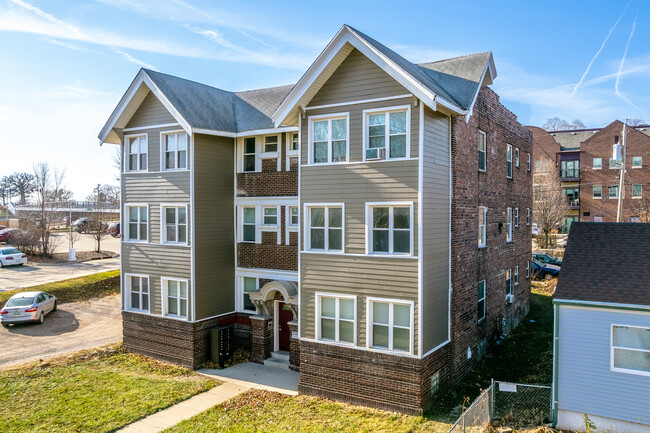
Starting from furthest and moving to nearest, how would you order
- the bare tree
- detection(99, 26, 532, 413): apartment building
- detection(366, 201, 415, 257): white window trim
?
1. the bare tree
2. detection(99, 26, 532, 413): apartment building
3. detection(366, 201, 415, 257): white window trim

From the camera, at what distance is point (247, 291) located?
17906 mm

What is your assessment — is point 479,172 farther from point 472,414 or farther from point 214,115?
point 214,115

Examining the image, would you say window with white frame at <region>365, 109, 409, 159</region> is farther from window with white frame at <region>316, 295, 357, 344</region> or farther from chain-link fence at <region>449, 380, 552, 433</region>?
chain-link fence at <region>449, 380, 552, 433</region>

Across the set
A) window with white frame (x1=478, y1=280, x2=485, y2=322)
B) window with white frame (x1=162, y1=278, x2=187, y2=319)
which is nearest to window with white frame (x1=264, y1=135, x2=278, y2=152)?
window with white frame (x1=162, y1=278, x2=187, y2=319)

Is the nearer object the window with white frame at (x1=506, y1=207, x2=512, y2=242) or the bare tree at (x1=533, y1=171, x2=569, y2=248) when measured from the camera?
the window with white frame at (x1=506, y1=207, x2=512, y2=242)

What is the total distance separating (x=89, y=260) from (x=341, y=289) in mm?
29604

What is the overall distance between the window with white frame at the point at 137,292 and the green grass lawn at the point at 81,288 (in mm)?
9640

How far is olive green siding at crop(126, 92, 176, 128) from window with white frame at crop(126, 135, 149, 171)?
60 centimetres

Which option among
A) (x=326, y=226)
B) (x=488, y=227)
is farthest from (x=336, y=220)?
(x=488, y=227)

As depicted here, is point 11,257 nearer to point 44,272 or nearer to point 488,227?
point 44,272

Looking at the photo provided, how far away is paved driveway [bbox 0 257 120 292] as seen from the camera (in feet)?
89.0

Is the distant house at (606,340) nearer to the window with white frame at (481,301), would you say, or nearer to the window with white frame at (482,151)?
the window with white frame at (481,301)

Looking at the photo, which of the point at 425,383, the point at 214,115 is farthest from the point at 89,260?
the point at 425,383

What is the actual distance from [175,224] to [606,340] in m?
14.4
